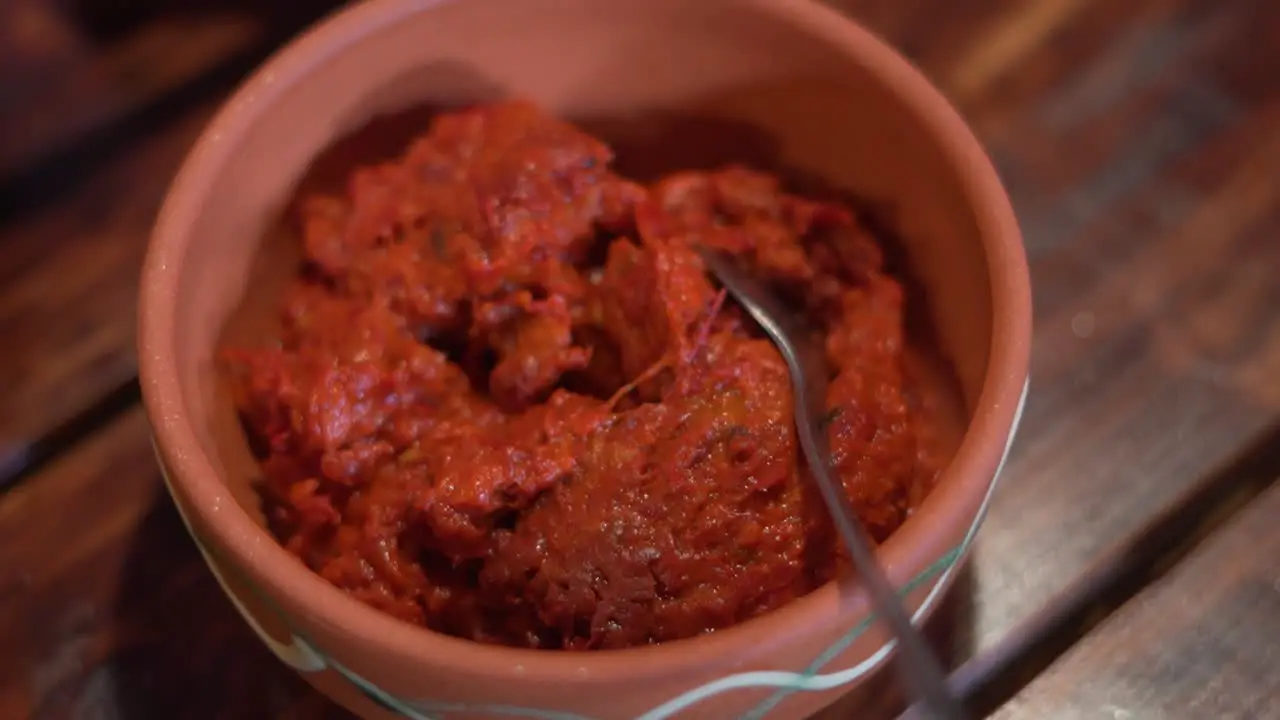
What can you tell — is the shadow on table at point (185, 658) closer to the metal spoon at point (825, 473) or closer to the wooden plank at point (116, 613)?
the wooden plank at point (116, 613)

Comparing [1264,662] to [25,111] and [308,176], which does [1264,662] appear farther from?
[25,111]

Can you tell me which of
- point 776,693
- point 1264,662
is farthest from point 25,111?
point 1264,662

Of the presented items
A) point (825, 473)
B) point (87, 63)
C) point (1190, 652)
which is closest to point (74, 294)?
point (87, 63)

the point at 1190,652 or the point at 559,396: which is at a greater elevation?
the point at 559,396

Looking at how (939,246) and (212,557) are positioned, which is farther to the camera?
(939,246)

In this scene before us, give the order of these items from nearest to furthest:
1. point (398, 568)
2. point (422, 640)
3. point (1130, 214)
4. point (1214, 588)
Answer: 1. point (422, 640)
2. point (398, 568)
3. point (1214, 588)
4. point (1130, 214)

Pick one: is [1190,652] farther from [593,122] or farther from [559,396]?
[593,122]

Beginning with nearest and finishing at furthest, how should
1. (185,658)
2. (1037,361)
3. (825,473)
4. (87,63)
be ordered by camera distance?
(825,473)
(185,658)
(1037,361)
(87,63)

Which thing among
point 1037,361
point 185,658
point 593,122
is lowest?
point 185,658
